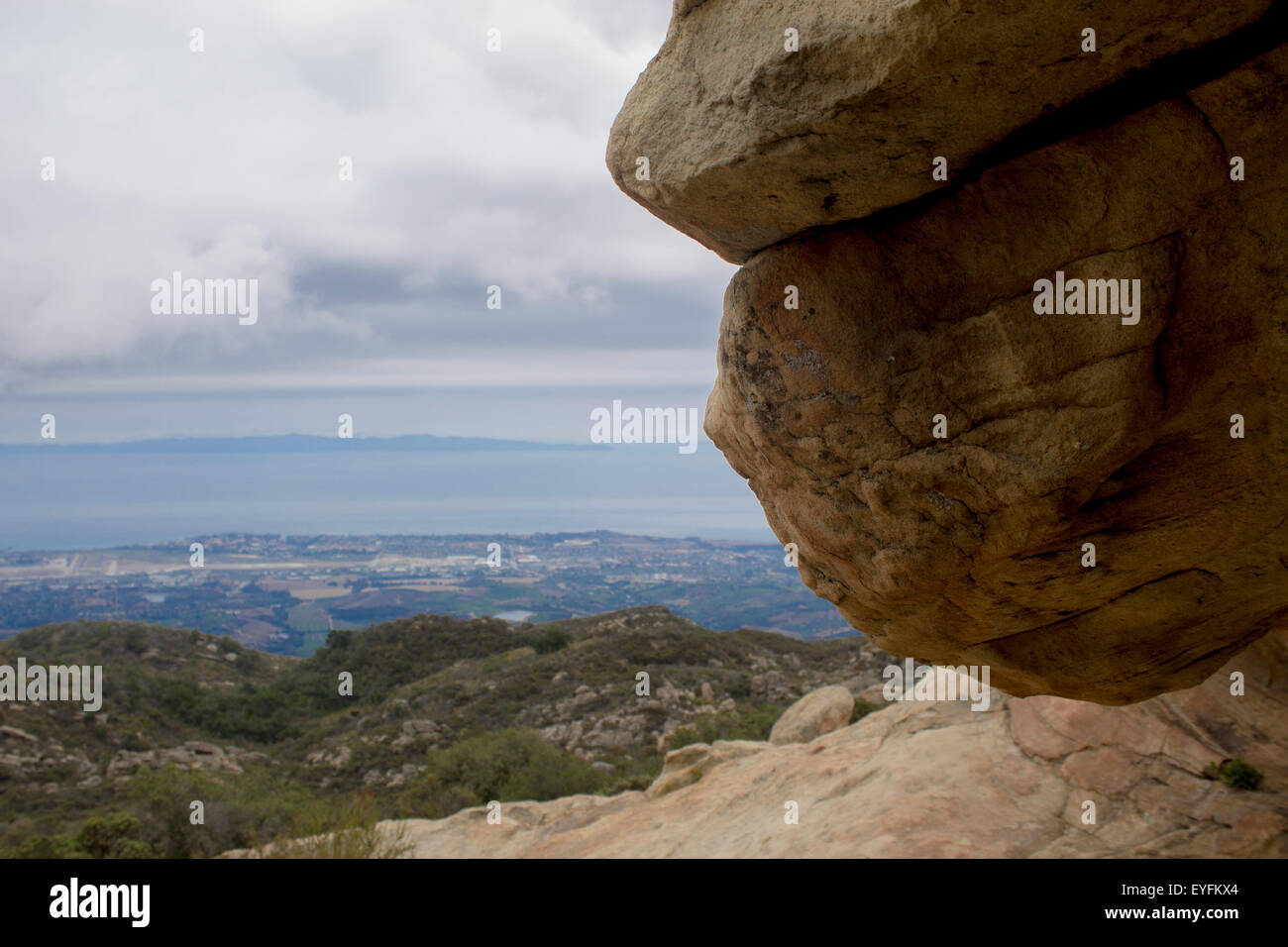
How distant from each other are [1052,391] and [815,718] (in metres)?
11.7

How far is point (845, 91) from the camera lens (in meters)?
3.50

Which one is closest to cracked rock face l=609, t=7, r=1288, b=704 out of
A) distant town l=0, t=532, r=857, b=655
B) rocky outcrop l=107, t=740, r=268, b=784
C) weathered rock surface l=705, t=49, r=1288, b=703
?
weathered rock surface l=705, t=49, r=1288, b=703

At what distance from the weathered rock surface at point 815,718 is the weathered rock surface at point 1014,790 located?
2585 mm

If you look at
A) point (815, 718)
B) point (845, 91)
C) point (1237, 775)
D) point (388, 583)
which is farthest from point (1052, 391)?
point (388, 583)

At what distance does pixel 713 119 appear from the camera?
4012 millimetres

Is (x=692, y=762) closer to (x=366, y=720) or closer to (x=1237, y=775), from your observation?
(x=1237, y=775)

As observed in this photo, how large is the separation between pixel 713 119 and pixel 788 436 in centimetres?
190

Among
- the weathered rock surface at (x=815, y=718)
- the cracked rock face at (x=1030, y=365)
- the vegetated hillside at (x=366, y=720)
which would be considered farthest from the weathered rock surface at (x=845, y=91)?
the vegetated hillside at (x=366, y=720)

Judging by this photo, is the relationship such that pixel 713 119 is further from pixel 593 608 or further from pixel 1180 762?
pixel 593 608

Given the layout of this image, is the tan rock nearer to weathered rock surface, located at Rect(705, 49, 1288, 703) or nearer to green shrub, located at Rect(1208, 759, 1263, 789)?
green shrub, located at Rect(1208, 759, 1263, 789)

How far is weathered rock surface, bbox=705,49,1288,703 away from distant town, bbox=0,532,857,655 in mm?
38755

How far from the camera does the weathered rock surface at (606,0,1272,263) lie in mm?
3201

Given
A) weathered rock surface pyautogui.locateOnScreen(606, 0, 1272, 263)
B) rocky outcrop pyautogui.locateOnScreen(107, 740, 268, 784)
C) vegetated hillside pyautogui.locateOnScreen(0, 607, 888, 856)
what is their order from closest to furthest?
1. weathered rock surface pyautogui.locateOnScreen(606, 0, 1272, 263)
2. vegetated hillside pyautogui.locateOnScreen(0, 607, 888, 856)
3. rocky outcrop pyautogui.locateOnScreen(107, 740, 268, 784)

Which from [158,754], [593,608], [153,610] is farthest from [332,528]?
[158,754]
